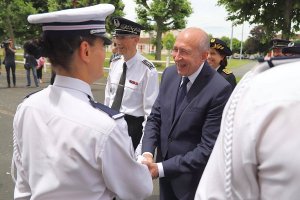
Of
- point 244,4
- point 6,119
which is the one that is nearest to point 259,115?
point 6,119

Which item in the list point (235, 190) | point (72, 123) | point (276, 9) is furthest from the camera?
point (276, 9)

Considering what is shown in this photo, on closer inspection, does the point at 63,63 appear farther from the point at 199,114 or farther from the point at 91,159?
the point at 199,114

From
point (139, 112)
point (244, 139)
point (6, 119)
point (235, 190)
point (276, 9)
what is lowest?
point (6, 119)

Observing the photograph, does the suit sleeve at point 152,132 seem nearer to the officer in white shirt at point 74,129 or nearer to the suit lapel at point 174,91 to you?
the suit lapel at point 174,91

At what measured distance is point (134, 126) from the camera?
137 inches

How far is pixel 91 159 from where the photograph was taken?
4.68ft

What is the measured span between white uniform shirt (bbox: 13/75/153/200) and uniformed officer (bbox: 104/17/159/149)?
185 centimetres

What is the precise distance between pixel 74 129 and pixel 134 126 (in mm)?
2096

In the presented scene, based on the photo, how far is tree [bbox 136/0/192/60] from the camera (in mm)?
32747

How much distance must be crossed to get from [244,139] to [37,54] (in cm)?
110

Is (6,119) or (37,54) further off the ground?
(37,54)

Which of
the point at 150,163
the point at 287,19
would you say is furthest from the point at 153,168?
the point at 287,19

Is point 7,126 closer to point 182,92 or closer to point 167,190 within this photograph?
point 167,190

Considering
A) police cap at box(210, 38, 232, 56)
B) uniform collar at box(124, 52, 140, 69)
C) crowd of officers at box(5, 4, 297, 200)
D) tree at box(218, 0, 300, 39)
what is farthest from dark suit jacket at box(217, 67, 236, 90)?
tree at box(218, 0, 300, 39)
